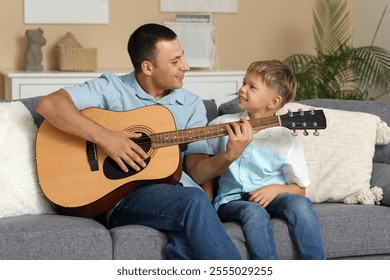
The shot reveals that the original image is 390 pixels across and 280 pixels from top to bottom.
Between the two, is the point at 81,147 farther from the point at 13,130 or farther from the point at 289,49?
the point at 289,49

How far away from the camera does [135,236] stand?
9.48 ft

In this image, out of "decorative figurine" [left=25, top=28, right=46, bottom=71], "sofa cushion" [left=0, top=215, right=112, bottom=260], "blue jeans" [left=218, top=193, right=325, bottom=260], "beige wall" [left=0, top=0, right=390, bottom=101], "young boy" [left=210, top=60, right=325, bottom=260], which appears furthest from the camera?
"beige wall" [left=0, top=0, right=390, bottom=101]

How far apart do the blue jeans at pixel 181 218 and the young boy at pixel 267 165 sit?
0.73ft

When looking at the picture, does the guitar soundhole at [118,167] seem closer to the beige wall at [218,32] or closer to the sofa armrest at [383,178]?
the sofa armrest at [383,178]

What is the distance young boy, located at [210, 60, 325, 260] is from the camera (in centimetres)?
307

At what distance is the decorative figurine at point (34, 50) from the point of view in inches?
210

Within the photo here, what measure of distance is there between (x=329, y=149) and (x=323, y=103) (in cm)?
33

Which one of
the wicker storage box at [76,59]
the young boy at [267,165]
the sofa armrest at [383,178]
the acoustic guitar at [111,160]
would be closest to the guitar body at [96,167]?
the acoustic guitar at [111,160]

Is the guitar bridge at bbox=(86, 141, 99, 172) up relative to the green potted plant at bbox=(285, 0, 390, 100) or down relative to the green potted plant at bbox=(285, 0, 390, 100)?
down

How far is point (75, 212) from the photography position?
120 inches

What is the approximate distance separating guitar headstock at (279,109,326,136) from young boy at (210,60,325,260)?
0.67 feet

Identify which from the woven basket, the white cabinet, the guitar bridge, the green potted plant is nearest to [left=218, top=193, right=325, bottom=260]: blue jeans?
the guitar bridge

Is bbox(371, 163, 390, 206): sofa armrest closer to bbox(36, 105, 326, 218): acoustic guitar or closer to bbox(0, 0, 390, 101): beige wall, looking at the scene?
bbox(36, 105, 326, 218): acoustic guitar

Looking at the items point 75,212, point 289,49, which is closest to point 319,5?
point 289,49
